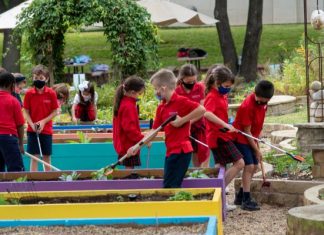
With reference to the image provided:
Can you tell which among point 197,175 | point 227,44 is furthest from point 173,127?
point 227,44

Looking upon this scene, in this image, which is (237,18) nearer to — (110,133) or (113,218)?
(110,133)

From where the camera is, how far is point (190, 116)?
7562 millimetres

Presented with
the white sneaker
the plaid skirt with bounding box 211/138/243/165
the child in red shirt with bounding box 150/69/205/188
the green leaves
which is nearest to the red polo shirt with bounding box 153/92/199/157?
the child in red shirt with bounding box 150/69/205/188

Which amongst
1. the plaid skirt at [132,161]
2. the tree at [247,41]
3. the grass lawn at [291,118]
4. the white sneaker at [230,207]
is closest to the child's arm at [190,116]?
the white sneaker at [230,207]

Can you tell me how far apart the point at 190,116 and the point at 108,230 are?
1567 millimetres

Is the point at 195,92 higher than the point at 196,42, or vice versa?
the point at 195,92

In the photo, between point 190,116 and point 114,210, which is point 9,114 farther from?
point 114,210

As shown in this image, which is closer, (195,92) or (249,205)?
(249,205)

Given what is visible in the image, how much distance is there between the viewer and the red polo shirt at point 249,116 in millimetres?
8672

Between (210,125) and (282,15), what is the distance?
2823 centimetres

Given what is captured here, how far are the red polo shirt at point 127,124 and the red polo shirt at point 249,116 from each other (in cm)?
97

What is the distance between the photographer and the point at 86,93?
12.6 meters

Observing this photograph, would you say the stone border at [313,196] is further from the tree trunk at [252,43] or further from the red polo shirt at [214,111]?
the tree trunk at [252,43]

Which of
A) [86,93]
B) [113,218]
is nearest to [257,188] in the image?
[113,218]
